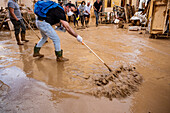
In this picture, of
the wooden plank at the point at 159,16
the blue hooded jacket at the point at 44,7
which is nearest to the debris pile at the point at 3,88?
the blue hooded jacket at the point at 44,7

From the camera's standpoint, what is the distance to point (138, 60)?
2.94 metres

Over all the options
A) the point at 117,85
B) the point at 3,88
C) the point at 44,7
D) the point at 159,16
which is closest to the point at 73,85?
the point at 117,85

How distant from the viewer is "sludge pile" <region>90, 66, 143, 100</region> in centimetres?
172

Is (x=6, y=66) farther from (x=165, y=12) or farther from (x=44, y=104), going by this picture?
(x=165, y=12)

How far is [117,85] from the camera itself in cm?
183

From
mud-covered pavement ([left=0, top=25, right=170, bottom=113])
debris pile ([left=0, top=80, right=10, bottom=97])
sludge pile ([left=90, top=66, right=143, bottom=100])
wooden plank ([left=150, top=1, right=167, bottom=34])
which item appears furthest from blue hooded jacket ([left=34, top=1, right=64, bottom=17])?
wooden plank ([left=150, top=1, right=167, bottom=34])

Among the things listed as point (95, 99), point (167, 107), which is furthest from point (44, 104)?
point (167, 107)

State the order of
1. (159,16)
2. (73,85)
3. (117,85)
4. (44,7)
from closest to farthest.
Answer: (117,85) < (73,85) < (44,7) < (159,16)

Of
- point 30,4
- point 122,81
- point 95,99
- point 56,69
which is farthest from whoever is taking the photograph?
point 30,4

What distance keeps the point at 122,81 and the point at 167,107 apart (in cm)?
64

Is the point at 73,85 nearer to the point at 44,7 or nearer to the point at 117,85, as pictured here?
the point at 117,85

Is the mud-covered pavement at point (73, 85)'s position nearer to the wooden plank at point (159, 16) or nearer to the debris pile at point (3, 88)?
the debris pile at point (3, 88)

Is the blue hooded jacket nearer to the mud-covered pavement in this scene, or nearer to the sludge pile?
the mud-covered pavement

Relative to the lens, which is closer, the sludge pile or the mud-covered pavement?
the mud-covered pavement
